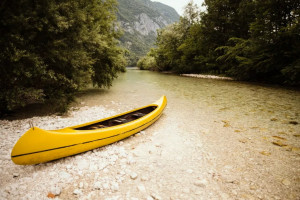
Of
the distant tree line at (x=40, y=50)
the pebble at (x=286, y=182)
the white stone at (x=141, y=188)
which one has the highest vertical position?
the distant tree line at (x=40, y=50)

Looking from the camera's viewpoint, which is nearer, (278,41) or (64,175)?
(64,175)

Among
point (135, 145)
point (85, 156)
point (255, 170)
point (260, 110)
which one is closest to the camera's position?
point (255, 170)

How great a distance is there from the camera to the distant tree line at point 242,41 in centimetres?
1230

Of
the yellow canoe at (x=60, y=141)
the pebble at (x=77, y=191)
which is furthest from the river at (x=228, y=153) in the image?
the pebble at (x=77, y=191)

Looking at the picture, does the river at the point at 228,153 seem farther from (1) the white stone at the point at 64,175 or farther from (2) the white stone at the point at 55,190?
(2) the white stone at the point at 55,190

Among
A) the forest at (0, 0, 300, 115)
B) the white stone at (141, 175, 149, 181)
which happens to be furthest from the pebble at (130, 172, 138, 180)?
the forest at (0, 0, 300, 115)

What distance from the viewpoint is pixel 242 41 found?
1725 centimetres

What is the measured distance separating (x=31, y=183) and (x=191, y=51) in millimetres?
30045

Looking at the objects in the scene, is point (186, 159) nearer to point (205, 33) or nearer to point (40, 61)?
point (40, 61)

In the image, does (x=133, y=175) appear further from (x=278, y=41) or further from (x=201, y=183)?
(x=278, y=41)

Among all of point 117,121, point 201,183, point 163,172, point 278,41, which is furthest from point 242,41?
point 163,172

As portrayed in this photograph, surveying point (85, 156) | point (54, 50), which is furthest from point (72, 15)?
point (85, 156)

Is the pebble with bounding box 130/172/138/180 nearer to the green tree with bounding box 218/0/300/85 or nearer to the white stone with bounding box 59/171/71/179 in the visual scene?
the white stone with bounding box 59/171/71/179

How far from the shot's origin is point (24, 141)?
2.75 metres
